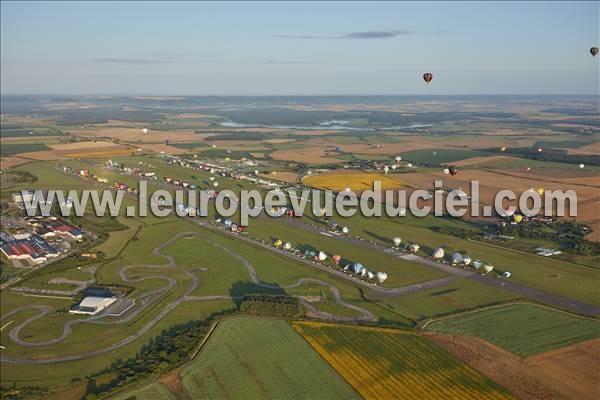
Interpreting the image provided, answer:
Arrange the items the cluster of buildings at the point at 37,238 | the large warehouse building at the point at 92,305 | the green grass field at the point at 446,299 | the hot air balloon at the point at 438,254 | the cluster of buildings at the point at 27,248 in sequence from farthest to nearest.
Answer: the cluster of buildings at the point at 37,238 → the cluster of buildings at the point at 27,248 → the hot air balloon at the point at 438,254 → the green grass field at the point at 446,299 → the large warehouse building at the point at 92,305

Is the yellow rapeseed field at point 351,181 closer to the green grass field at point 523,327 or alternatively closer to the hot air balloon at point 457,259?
the hot air balloon at point 457,259

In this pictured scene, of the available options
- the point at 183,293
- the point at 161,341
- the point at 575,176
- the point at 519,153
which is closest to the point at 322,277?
the point at 183,293

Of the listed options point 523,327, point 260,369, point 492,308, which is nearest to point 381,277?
point 492,308

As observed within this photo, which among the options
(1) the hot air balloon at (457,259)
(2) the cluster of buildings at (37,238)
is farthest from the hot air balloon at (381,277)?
(2) the cluster of buildings at (37,238)

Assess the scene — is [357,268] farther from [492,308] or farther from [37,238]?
[37,238]

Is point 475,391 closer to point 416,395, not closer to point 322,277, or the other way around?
point 416,395

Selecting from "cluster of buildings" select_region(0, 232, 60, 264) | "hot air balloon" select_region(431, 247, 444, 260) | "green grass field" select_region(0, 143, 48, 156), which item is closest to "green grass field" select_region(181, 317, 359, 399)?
"hot air balloon" select_region(431, 247, 444, 260)
